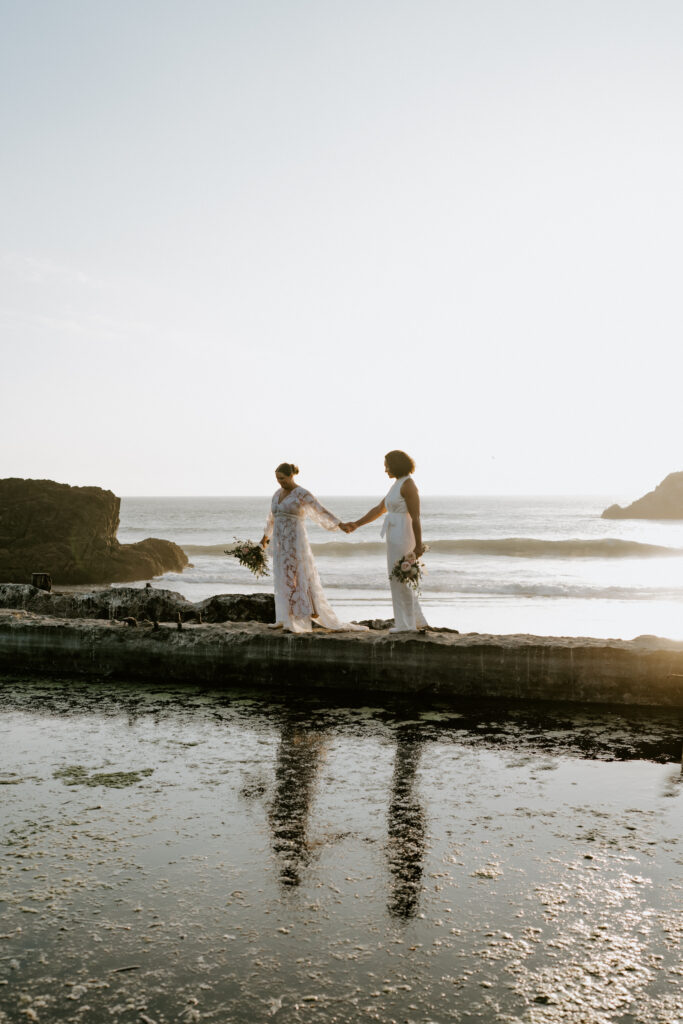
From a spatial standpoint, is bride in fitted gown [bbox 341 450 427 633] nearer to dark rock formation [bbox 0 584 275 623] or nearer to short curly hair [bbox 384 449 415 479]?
short curly hair [bbox 384 449 415 479]

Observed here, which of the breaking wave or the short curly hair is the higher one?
the short curly hair

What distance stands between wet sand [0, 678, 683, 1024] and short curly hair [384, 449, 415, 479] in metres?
2.78

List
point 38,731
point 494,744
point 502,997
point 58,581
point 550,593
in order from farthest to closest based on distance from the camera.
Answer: point 58,581 < point 550,593 < point 38,731 < point 494,744 < point 502,997

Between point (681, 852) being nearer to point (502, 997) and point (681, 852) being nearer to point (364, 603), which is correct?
point (502, 997)

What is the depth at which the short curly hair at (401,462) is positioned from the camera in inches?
316

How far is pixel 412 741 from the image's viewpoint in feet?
18.5

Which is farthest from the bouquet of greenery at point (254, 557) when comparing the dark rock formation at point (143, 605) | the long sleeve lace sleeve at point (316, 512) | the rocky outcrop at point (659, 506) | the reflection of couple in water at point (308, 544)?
the rocky outcrop at point (659, 506)

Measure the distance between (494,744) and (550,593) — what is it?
16.5 m

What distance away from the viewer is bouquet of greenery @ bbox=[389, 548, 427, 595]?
768cm

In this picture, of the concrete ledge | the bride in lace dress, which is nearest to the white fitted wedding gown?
the concrete ledge

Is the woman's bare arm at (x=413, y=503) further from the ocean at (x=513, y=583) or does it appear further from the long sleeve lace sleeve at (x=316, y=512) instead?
the ocean at (x=513, y=583)

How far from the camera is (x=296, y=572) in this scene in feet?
27.1

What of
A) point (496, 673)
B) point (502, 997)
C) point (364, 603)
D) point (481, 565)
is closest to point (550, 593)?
point (364, 603)

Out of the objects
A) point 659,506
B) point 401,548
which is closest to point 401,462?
point 401,548
